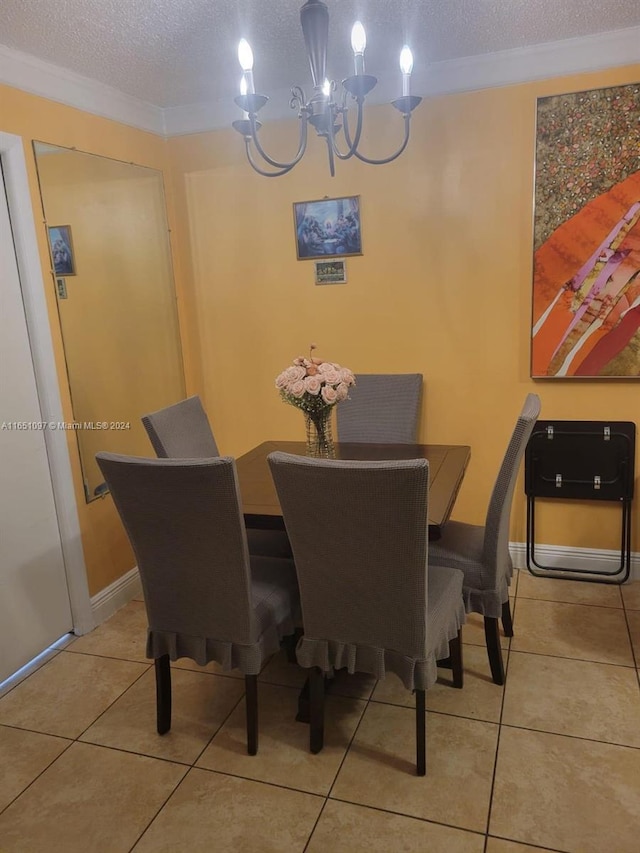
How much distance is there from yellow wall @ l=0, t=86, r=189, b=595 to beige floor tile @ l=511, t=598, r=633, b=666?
6.18 feet

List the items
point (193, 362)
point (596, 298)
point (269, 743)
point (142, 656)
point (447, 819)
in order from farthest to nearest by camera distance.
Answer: point (193, 362) < point (596, 298) < point (142, 656) < point (269, 743) < point (447, 819)

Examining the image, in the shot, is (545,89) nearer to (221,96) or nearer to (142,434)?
(221,96)

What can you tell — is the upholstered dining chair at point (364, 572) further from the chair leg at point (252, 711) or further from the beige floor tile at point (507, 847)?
the beige floor tile at point (507, 847)

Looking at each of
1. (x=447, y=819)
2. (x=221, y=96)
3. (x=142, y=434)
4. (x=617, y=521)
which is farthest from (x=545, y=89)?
(x=447, y=819)

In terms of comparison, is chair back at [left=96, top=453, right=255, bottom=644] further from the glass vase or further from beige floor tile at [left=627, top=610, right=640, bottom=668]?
beige floor tile at [left=627, top=610, right=640, bottom=668]

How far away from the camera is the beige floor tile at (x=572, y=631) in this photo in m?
2.41

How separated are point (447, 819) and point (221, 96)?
10.3 feet

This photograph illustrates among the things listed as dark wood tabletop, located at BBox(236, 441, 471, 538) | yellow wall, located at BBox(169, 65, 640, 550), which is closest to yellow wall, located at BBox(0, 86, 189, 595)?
yellow wall, located at BBox(169, 65, 640, 550)

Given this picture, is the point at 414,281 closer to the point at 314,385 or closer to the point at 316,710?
the point at 314,385

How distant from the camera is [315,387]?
7.30 ft

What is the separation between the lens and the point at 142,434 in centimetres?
315

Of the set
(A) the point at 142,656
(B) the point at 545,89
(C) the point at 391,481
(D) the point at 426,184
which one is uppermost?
(B) the point at 545,89

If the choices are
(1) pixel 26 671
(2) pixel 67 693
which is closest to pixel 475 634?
(2) pixel 67 693

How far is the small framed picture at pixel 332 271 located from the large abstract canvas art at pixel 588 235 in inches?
36.3
